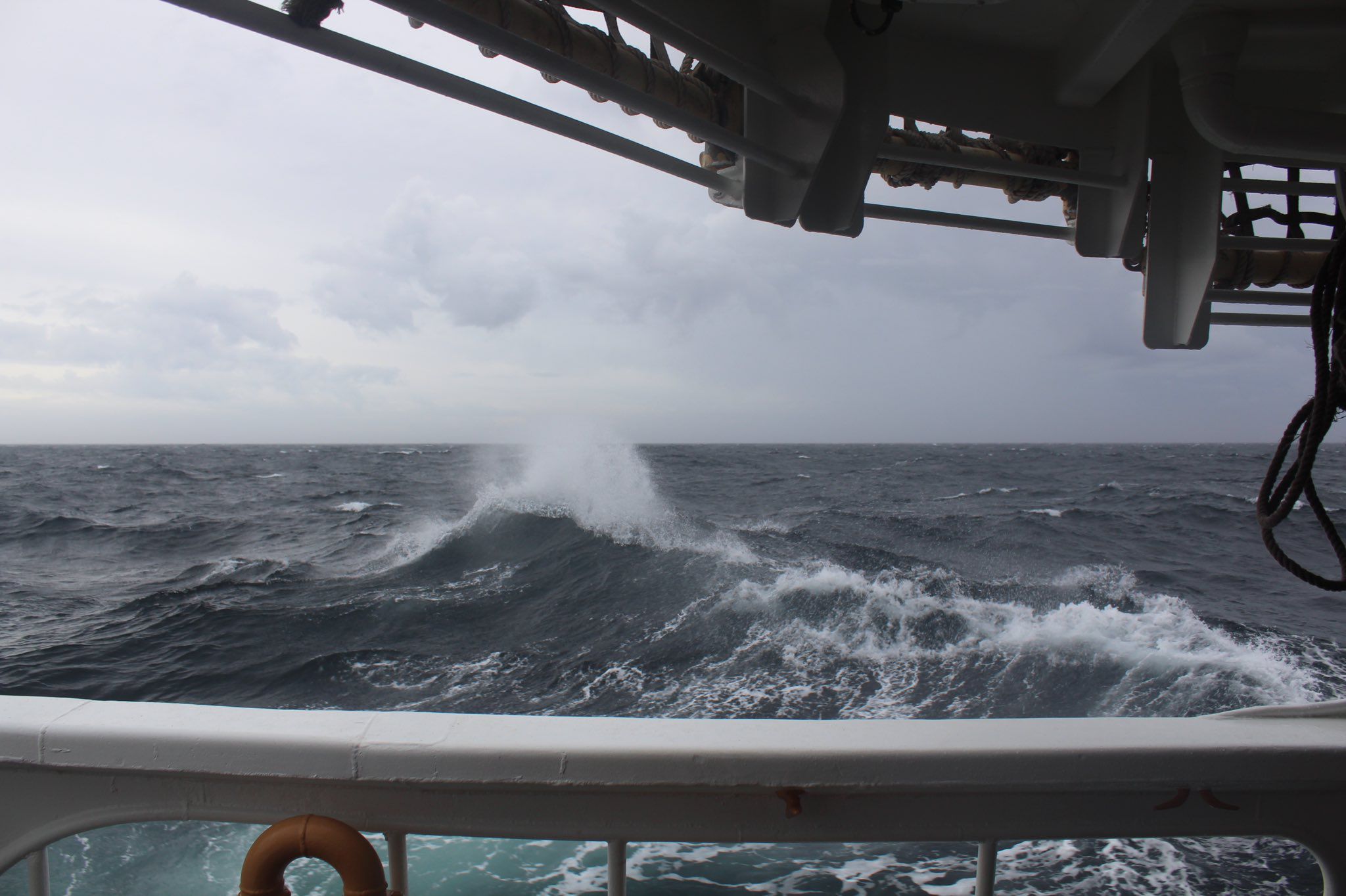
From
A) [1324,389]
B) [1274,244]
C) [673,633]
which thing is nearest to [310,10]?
[1324,389]

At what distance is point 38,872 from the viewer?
966mm

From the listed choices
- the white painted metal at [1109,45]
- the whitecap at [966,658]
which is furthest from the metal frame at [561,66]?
the whitecap at [966,658]

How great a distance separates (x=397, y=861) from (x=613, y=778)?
29 cm

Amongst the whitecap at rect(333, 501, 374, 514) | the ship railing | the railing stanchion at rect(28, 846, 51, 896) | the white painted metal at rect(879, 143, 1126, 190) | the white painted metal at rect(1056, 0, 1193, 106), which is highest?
the white painted metal at rect(1056, 0, 1193, 106)

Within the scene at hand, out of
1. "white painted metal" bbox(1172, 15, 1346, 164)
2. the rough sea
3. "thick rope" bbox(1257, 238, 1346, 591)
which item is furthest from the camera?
the rough sea

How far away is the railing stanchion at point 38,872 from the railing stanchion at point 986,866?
3.79ft

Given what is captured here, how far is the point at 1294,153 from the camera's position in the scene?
173 centimetres

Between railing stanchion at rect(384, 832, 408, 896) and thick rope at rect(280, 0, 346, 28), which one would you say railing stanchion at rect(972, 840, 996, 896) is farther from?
thick rope at rect(280, 0, 346, 28)

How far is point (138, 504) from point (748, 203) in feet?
73.7

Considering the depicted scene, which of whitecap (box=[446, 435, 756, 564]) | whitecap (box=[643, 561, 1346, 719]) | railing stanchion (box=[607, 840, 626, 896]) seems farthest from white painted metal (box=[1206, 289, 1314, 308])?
whitecap (box=[446, 435, 756, 564])

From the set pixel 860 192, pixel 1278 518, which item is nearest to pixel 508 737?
pixel 1278 518

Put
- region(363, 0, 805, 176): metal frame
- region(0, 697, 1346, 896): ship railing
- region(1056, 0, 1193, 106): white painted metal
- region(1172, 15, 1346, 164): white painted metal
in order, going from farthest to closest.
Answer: region(1172, 15, 1346, 164): white painted metal → region(1056, 0, 1193, 106): white painted metal → region(363, 0, 805, 176): metal frame → region(0, 697, 1346, 896): ship railing

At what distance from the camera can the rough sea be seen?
312cm

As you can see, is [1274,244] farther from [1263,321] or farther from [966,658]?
[966,658]
